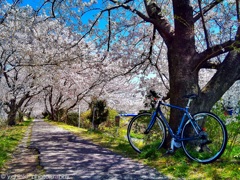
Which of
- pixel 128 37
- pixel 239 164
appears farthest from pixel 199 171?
pixel 128 37

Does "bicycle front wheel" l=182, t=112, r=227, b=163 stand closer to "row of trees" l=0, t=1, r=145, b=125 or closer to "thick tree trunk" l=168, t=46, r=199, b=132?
"thick tree trunk" l=168, t=46, r=199, b=132

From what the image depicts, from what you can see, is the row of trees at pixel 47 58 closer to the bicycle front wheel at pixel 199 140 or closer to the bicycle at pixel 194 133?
the bicycle at pixel 194 133

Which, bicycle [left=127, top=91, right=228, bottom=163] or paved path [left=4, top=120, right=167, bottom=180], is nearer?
paved path [left=4, top=120, right=167, bottom=180]

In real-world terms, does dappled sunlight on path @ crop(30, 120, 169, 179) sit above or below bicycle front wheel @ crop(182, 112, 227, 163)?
below

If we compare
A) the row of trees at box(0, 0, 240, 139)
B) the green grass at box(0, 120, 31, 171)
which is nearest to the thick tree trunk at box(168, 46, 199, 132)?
the row of trees at box(0, 0, 240, 139)

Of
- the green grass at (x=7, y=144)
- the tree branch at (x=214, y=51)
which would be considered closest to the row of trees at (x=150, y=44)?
the tree branch at (x=214, y=51)

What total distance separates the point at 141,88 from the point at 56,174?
7833 millimetres

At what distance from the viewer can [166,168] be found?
3.06 m

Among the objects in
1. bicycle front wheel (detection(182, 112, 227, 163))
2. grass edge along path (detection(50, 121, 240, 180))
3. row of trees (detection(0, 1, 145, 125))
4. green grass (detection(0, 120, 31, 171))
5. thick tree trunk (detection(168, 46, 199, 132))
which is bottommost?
green grass (detection(0, 120, 31, 171))

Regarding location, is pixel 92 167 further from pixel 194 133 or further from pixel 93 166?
pixel 194 133

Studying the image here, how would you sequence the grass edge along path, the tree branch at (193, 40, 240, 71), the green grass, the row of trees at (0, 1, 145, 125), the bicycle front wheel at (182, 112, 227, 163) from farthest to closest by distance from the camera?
the row of trees at (0, 1, 145, 125) < the green grass < the tree branch at (193, 40, 240, 71) < the bicycle front wheel at (182, 112, 227, 163) < the grass edge along path

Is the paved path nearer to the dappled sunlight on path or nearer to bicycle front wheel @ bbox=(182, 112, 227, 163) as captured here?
the dappled sunlight on path

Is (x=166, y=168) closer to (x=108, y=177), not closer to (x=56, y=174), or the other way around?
(x=108, y=177)

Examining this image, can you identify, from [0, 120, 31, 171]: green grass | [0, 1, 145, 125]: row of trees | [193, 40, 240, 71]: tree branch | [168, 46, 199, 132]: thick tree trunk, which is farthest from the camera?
[0, 1, 145, 125]: row of trees
